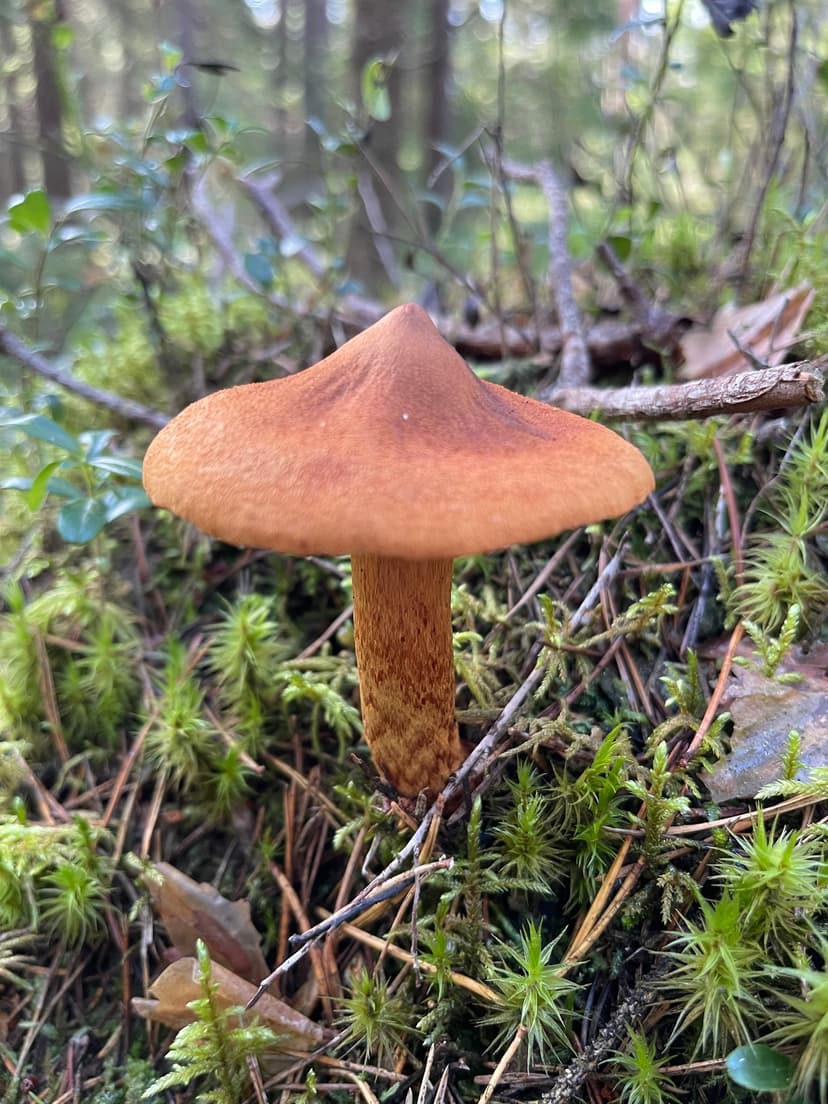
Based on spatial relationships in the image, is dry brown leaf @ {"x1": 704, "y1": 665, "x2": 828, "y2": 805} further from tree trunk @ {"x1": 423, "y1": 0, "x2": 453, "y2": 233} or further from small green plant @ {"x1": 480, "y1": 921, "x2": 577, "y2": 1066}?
tree trunk @ {"x1": 423, "y1": 0, "x2": 453, "y2": 233}

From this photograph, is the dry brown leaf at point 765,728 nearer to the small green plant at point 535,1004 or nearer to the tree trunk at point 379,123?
the small green plant at point 535,1004

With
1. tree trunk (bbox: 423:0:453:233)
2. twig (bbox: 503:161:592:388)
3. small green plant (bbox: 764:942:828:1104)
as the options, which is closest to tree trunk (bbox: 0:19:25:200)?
tree trunk (bbox: 423:0:453:233)

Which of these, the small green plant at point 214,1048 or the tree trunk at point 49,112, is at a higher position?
the tree trunk at point 49,112

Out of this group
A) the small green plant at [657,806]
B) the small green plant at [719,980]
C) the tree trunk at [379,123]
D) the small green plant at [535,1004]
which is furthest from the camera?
the tree trunk at [379,123]

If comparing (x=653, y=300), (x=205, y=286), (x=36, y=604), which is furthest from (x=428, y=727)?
(x=205, y=286)

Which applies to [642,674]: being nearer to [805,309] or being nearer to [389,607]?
[389,607]

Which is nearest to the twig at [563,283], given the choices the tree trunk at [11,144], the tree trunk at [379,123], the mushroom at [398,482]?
the mushroom at [398,482]
